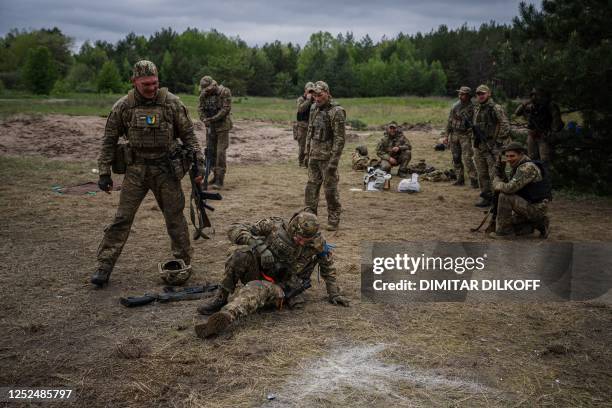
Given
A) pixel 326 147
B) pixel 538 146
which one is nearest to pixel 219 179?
pixel 326 147

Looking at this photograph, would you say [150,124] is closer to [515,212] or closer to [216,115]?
[515,212]

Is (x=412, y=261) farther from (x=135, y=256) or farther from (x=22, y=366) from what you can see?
(x=22, y=366)

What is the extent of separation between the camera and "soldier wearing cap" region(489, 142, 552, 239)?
8.40m

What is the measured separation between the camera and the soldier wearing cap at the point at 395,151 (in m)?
14.4

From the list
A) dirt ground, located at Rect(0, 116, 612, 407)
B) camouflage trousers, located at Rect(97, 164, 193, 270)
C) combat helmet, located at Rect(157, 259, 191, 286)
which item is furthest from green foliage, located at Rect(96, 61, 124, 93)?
combat helmet, located at Rect(157, 259, 191, 286)

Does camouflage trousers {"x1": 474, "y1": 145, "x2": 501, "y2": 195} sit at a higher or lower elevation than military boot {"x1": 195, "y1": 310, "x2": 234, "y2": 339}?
higher

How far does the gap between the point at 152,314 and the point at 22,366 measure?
134 centimetres

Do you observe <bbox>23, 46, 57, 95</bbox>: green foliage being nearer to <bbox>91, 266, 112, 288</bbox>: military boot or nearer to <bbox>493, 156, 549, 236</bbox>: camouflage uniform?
<bbox>91, 266, 112, 288</bbox>: military boot

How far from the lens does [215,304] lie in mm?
5727

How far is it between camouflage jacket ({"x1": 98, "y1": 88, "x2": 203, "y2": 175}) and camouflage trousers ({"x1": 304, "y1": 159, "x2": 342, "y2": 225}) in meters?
3.03

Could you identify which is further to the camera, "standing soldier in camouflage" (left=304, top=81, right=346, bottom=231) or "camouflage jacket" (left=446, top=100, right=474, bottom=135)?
"camouflage jacket" (left=446, top=100, right=474, bottom=135)

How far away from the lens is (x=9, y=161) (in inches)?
584

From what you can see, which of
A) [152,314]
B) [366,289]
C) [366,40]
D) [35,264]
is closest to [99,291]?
[152,314]

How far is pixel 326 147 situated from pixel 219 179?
402 cm
